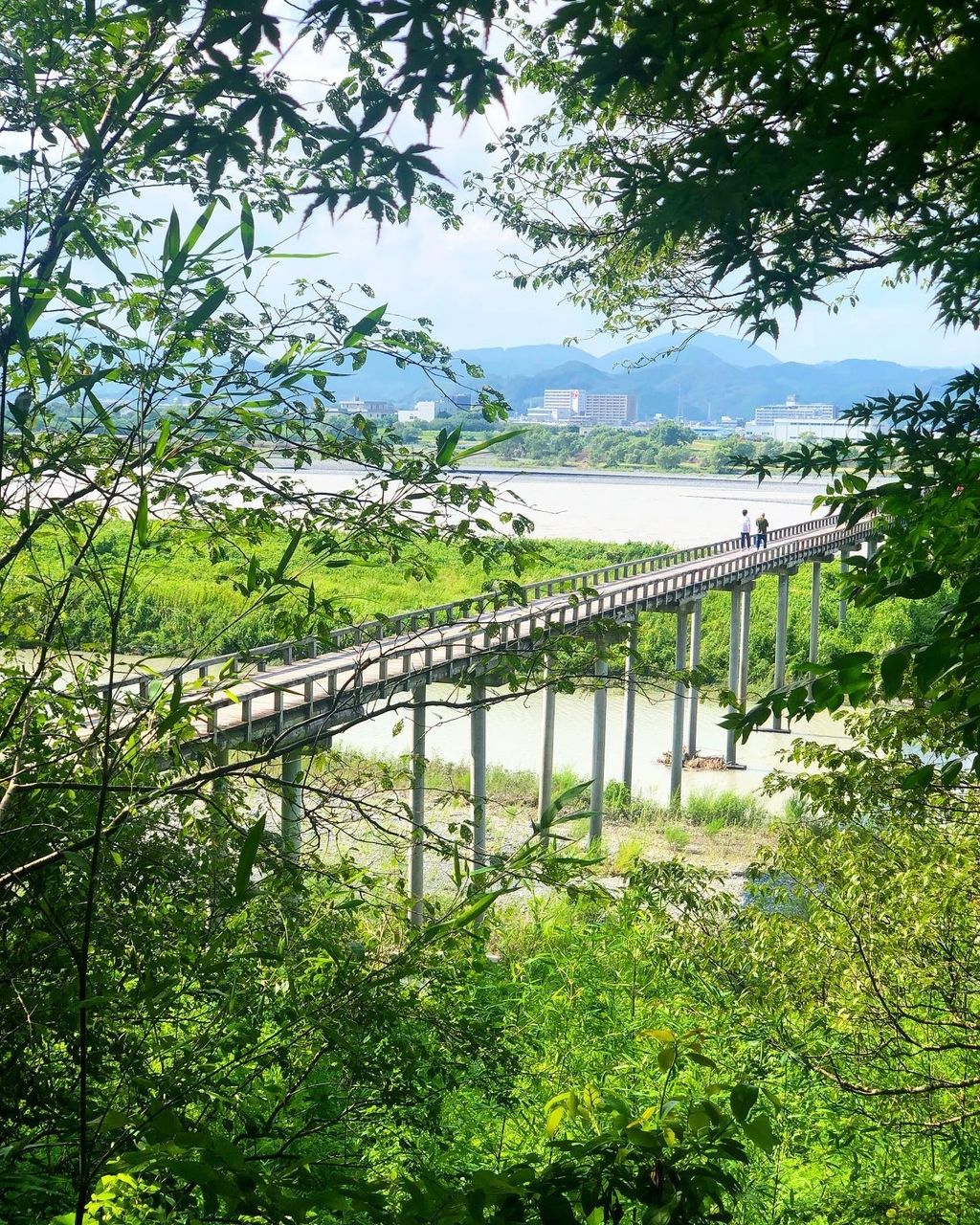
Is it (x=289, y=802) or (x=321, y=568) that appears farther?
(x=289, y=802)

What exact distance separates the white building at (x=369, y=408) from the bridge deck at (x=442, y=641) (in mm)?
695

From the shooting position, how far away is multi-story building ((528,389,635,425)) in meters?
9.50

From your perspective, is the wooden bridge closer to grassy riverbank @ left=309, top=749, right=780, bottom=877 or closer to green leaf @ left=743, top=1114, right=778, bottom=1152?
grassy riverbank @ left=309, top=749, right=780, bottom=877

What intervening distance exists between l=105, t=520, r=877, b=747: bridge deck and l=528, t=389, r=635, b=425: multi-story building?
4.94 feet

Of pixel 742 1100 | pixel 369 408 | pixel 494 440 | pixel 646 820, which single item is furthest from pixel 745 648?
pixel 742 1100

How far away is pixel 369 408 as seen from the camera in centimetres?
418

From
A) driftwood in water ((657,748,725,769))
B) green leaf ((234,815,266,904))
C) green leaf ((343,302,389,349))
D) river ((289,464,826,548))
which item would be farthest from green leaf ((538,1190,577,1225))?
river ((289,464,826,548))

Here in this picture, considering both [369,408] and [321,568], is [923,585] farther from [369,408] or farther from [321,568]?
[369,408]

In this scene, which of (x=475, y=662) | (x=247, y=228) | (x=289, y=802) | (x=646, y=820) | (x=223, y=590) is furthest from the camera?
(x=223, y=590)

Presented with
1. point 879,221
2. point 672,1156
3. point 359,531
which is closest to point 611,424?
point 879,221

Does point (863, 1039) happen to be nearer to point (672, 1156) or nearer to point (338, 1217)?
point (338, 1217)

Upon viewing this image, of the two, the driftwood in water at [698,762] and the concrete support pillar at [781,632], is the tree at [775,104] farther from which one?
the concrete support pillar at [781,632]

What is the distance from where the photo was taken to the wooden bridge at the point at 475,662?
255 centimetres

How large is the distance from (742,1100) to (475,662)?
303 inches
